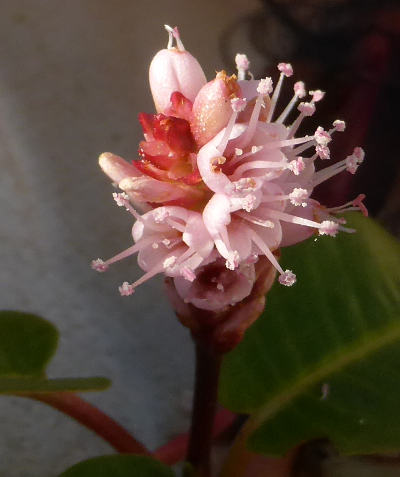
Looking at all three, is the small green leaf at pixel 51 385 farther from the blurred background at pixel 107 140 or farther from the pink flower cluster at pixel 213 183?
the blurred background at pixel 107 140

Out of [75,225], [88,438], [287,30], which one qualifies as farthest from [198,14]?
[88,438]

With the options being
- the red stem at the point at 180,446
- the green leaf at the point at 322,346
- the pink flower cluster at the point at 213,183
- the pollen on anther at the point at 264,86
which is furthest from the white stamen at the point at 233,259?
the red stem at the point at 180,446

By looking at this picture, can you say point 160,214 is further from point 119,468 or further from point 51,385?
point 119,468

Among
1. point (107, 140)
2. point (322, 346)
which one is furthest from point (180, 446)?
point (107, 140)

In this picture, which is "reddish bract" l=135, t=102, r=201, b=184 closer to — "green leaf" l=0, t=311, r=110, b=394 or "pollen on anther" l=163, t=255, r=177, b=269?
"pollen on anther" l=163, t=255, r=177, b=269

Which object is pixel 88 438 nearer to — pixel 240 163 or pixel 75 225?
pixel 75 225

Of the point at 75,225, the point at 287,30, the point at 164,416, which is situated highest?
the point at 287,30

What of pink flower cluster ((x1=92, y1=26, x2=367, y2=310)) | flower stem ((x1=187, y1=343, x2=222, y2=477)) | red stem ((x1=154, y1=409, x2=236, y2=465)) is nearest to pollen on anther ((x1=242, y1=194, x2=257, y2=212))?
pink flower cluster ((x1=92, y1=26, x2=367, y2=310))
